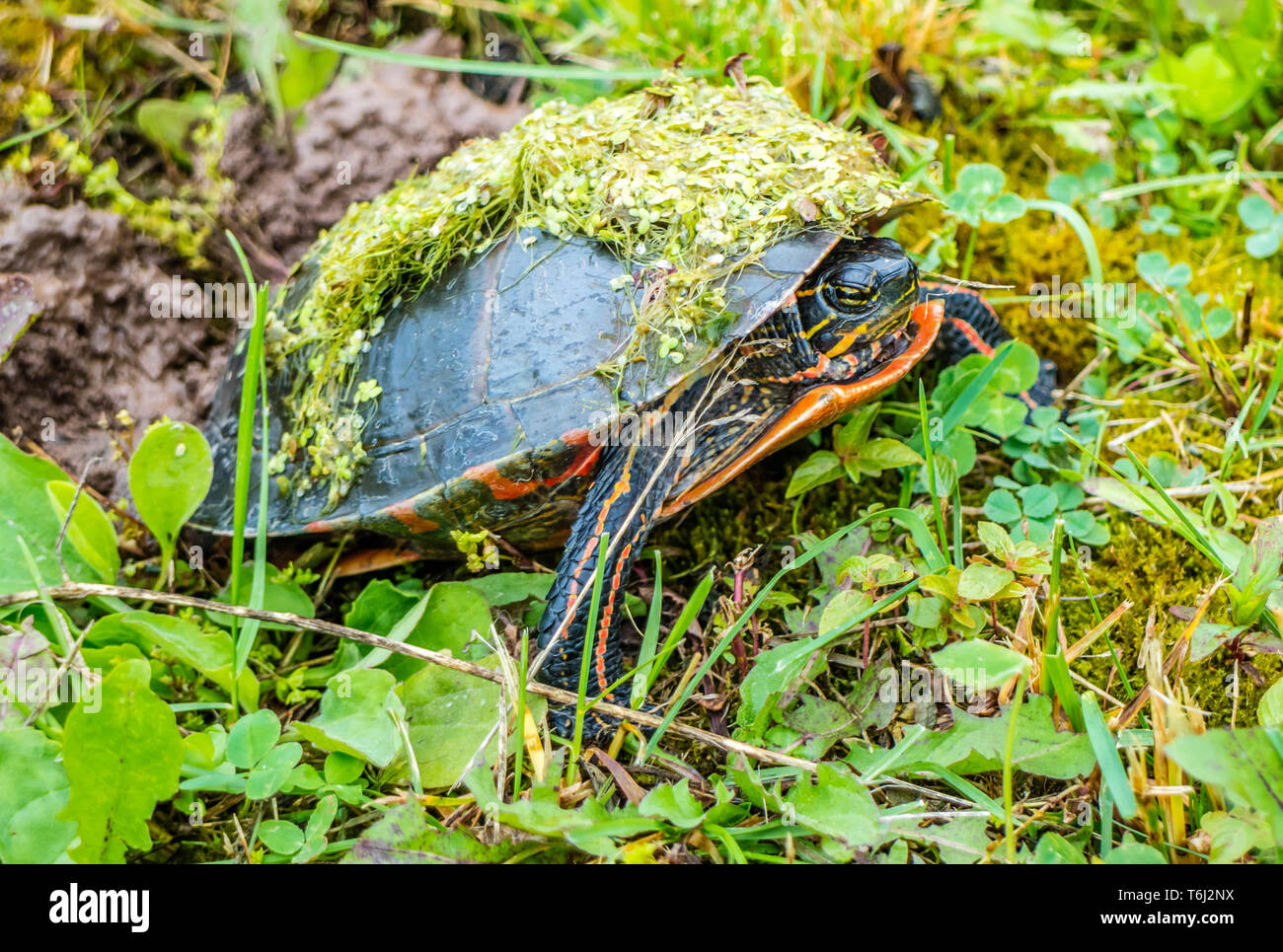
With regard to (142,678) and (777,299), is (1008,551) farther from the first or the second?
(142,678)

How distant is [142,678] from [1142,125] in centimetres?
376

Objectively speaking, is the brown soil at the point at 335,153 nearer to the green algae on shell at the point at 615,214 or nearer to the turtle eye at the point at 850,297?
the green algae on shell at the point at 615,214

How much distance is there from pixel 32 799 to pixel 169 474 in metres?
0.90

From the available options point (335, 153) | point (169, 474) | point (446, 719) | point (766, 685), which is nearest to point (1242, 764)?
point (766, 685)

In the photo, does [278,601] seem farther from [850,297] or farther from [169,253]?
[850,297]

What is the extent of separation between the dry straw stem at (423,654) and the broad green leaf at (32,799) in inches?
17.1

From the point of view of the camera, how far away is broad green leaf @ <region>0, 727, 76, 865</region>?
191cm

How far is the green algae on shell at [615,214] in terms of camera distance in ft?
7.40

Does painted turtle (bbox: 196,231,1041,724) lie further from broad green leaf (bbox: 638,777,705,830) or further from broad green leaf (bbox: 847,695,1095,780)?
broad green leaf (bbox: 847,695,1095,780)

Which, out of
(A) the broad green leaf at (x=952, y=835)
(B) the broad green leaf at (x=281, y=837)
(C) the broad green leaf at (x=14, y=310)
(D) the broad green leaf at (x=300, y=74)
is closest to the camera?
(A) the broad green leaf at (x=952, y=835)

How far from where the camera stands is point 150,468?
8.15 feet

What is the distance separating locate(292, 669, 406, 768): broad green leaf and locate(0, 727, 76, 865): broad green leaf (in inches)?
20.6

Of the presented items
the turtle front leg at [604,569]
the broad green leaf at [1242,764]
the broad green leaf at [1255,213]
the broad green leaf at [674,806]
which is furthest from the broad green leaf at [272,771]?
the broad green leaf at [1255,213]
